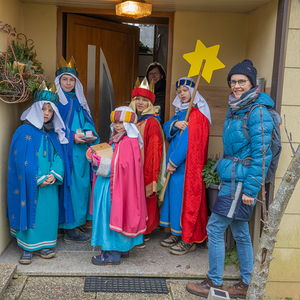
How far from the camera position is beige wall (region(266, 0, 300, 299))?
2697mm

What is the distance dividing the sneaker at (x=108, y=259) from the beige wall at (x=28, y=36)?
957 mm

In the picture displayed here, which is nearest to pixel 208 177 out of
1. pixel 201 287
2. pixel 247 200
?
pixel 247 200

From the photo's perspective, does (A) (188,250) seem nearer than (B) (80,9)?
Yes

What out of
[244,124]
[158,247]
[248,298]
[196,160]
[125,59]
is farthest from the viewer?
[125,59]

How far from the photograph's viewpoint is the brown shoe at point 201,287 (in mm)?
2692

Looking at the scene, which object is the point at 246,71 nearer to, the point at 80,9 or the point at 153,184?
the point at 153,184

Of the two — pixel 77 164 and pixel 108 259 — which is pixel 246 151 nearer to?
pixel 108 259

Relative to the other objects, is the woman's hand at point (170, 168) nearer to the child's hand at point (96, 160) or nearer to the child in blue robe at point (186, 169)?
the child in blue robe at point (186, 169)

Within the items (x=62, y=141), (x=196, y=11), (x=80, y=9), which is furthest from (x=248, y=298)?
(x=80, y=9)

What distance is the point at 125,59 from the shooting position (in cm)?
466

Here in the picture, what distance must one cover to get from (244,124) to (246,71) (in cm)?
41

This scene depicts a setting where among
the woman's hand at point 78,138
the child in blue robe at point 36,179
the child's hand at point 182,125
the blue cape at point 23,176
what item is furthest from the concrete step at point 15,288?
the child's hand at point 182,125

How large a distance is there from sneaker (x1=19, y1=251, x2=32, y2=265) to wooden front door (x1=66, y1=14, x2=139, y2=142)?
1.87 meters

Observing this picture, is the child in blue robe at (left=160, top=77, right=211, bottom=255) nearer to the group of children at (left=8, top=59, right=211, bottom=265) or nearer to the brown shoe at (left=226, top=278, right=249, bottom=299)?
the group of children at (left=8, top=59, right=211, bottom=265)
